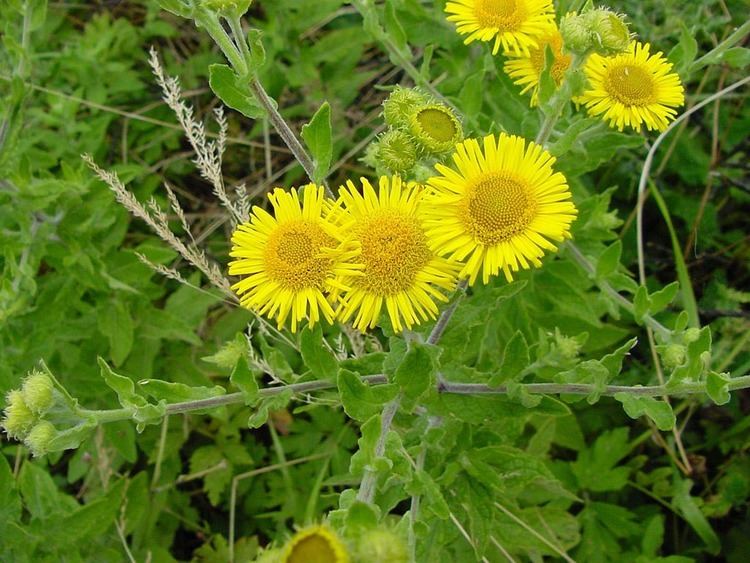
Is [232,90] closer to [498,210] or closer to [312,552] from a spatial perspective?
[498,210]

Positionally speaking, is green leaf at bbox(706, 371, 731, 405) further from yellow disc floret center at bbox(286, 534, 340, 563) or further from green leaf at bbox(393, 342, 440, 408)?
yellow disc floret center at bbox(286, 534, 340, 563)

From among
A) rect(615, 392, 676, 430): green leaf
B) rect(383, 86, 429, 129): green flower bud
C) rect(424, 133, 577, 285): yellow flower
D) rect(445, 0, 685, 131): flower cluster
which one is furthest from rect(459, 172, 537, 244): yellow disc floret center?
rect(615, 392, 676, 430): green leaf

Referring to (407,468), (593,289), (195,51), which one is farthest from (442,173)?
(195,51)

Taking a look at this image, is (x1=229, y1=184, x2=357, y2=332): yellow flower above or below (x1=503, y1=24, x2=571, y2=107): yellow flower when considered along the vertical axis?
below

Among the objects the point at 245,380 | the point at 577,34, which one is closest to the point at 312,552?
the point at 245,380

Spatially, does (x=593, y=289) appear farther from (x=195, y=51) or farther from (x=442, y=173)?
(x=195, y=51)

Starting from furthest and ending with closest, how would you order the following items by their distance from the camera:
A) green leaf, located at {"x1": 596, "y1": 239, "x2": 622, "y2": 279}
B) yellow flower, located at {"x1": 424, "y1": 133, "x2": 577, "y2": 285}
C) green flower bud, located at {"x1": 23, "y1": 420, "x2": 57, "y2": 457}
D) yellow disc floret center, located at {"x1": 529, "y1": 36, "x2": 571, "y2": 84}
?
green leaf, located at {"x1": 596, "y1": 239, "x2": 622, "y2": 279}, yellow disc floret center, located at {"x1": 529, "y1": 36, "x2": 571, "y2": 84}, green flower bud, located at {"x1": 23, "y1": 420, "x2": 57, "y2": 457}, yellow flower, located at {"x1": 424, "y1": 133, "x2": 577, "y2": 285}

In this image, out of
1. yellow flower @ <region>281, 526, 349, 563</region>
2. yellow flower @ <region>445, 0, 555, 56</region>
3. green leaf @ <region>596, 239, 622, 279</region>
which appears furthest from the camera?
green leaf @ <region>596, 239, 622, 279</region>

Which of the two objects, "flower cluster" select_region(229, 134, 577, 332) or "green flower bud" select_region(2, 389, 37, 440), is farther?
"green flower bud" select_region(2, 389, 37, 440)
